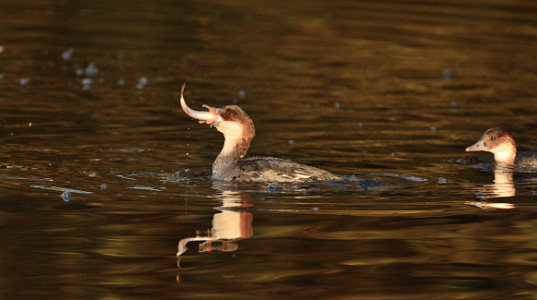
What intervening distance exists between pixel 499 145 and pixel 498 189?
248cm

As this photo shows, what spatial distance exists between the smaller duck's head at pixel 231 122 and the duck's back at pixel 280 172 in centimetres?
79

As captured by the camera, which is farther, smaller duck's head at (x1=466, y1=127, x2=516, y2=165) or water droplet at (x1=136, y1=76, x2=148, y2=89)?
water droplet at (x1=136, y1=76, x2=148, y2=89)

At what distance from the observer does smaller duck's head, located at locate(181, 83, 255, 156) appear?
517 inches

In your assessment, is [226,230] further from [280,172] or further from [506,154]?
[506,154]

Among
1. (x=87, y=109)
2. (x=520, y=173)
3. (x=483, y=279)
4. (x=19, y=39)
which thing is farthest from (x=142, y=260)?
(x=19, y=39)

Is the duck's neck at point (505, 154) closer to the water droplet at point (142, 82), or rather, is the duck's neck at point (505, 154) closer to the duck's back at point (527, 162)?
the duck's back at point (527, 162)

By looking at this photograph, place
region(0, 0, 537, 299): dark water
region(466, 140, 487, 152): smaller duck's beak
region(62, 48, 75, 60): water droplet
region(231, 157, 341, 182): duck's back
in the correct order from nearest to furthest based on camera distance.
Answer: region(0, 0, 537, 299): dark water → region(231, 157, 341, 182): duck's back → region(466, 140, 487, 152): smaller duck's beak → region(62, 48, 75, 60): water droplet

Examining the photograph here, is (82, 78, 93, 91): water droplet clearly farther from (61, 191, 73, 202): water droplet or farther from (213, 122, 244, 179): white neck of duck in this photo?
(61, 191, 73, 202): water droplet

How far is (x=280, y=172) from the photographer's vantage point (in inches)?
492

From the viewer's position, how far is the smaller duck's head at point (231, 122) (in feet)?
43.1

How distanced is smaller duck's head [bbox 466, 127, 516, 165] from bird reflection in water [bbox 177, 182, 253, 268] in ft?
15.7

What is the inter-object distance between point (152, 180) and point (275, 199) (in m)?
1.71

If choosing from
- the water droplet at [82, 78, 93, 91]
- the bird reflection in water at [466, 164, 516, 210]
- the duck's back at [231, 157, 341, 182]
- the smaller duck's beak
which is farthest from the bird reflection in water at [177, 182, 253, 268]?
the water droplet at [82, 78, 93, 91]

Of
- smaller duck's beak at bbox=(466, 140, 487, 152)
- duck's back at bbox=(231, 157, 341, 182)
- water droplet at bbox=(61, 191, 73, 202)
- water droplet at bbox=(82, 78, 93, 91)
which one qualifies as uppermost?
water droplet at bbox=(82, 78, 93, 91)
